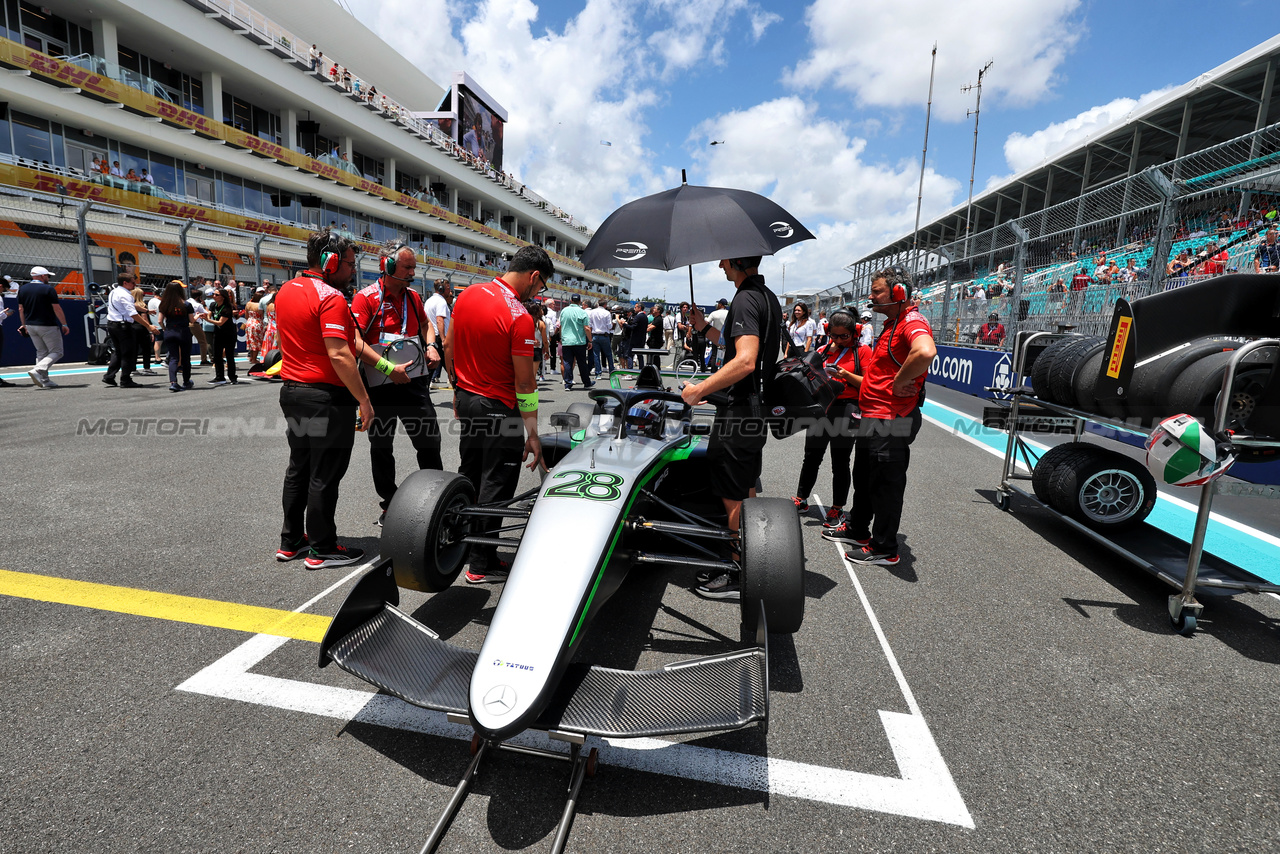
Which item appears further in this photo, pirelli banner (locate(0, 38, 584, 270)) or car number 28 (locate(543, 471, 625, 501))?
pirelli banner (locate(0, 38, 584, 270))

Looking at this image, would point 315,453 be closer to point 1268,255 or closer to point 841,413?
point 841,413

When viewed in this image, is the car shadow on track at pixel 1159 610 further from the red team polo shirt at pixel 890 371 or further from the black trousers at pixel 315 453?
the black trousers at pixel 315 453

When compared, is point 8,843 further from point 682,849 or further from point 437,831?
point 682,849

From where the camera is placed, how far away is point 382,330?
12.7 feet

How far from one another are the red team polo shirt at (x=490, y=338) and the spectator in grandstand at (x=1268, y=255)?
11083mm

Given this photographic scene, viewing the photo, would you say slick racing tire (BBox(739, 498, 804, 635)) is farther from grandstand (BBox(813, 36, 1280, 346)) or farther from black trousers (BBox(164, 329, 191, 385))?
black trousers (BBox(164, 329, 191, 385))

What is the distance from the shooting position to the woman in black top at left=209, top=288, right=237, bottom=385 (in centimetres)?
981

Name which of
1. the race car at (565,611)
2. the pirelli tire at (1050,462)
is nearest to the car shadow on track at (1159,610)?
the pirelli tire at (1050,462)

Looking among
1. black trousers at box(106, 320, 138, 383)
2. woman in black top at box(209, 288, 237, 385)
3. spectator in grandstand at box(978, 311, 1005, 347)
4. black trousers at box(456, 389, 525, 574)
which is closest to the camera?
black trousers at box(456, 389, 525, 574)

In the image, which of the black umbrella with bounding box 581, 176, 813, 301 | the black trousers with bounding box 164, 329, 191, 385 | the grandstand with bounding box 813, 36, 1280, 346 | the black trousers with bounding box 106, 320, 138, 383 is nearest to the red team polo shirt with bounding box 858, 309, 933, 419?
the black umbrella with bounding box 581, 176, 813, 301

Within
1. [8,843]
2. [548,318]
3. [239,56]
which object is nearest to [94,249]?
[239,56]

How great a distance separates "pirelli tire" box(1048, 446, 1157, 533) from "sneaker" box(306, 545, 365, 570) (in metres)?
4.41

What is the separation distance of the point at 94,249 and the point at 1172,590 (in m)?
27.3

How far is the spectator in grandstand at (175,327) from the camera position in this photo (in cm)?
898
